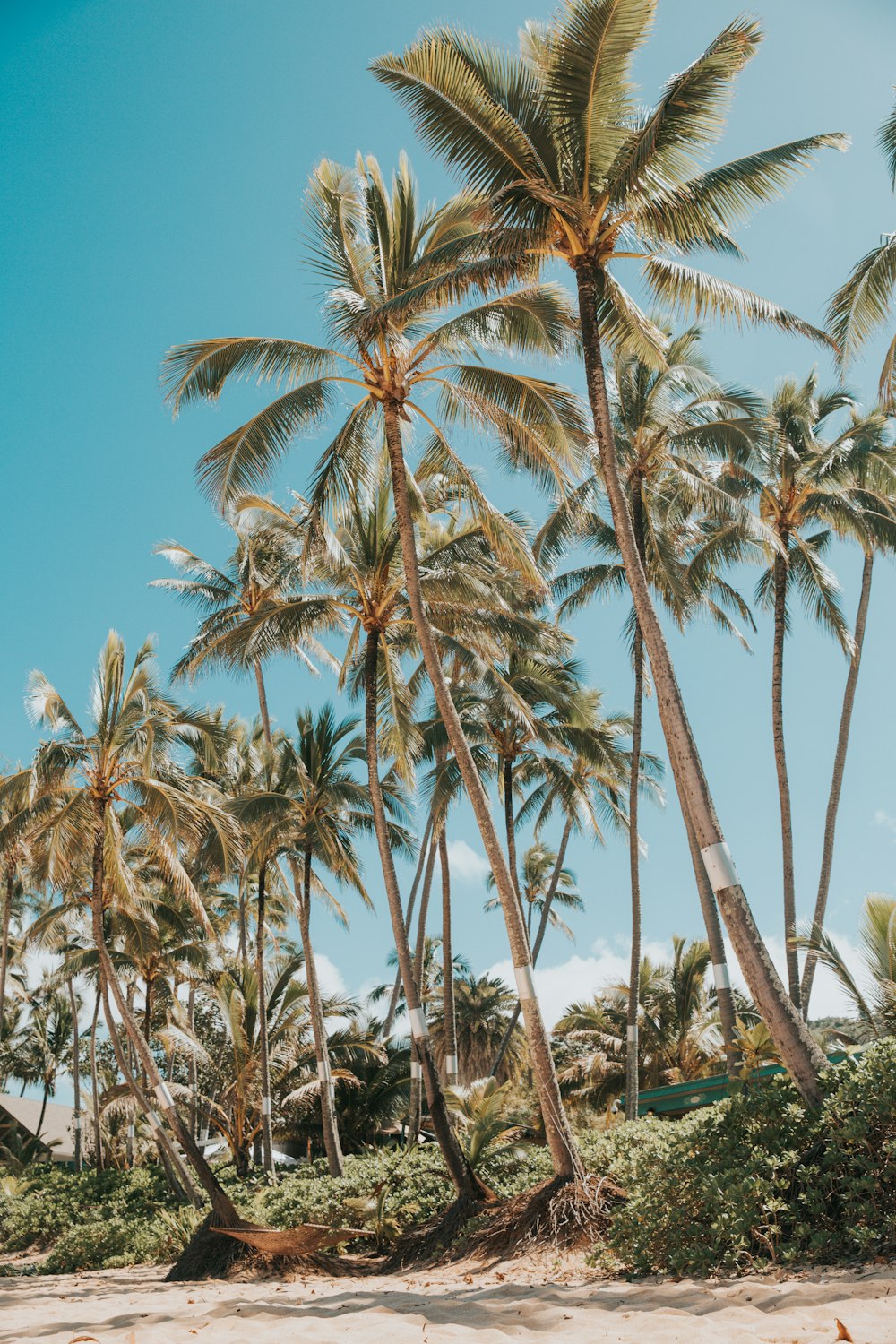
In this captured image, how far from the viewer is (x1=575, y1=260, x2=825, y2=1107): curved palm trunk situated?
24.8ft

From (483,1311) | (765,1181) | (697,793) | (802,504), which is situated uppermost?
(802,504)

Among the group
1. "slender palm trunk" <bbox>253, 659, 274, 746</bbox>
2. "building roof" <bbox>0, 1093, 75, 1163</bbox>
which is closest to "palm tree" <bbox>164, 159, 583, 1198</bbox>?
"slender palm trunk" <bbox>253, 659, 274, 746</bbox>

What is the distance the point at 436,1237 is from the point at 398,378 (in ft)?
31.7

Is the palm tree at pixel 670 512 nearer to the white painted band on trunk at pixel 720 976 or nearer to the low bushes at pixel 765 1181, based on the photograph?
the white painted band on trunk at pixel 720 976

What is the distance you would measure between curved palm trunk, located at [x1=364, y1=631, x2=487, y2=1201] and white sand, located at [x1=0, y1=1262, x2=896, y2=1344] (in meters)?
1.33

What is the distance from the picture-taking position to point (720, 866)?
8172 millimetres

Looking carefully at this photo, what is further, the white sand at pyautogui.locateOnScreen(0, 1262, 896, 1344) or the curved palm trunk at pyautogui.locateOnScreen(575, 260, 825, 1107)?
the curved palm trunk at pyautogui.locateOnScreen(575, 260, 825, 1107)

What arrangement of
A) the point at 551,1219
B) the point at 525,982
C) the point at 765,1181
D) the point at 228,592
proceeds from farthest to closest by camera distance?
the point at 228,592 → the point at 525,982 → the point at 551,1219 → the point at 765,1181

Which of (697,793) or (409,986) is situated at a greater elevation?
(697,793)

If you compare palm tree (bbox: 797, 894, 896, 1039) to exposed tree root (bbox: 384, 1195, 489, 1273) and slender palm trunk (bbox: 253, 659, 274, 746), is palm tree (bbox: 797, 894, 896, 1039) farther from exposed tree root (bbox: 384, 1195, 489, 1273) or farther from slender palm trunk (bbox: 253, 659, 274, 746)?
slender palm trunk (bbox: 253, 659, 274, 746)

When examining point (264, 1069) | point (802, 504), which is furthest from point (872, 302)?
point (264, 1069)

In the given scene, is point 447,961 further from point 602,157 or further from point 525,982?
point 602,157

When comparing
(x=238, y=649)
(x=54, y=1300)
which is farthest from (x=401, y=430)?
(x=54, y=1300)

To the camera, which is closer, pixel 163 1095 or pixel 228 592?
pixel 163 1095
